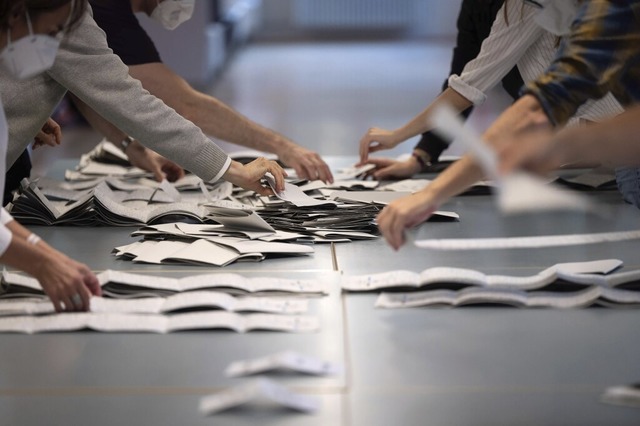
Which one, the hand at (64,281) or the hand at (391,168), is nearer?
the hand at (64,281)

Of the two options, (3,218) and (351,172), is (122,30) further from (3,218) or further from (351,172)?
(3,218)

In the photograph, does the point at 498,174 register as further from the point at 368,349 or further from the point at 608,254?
the point at 608,254

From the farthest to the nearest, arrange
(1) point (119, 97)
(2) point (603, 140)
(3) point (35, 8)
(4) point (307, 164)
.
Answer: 1. (4) point (307, 164)
2. (1) point (119, 97)
3. (3) point (35, 8)
4. (2) point (603, 140)

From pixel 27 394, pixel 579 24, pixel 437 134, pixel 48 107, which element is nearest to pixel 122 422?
pixel 27 394

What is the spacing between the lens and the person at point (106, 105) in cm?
205

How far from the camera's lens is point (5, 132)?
1.56 meters

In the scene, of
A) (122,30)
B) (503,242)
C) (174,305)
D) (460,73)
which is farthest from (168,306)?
(460,73)

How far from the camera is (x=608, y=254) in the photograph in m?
1.96

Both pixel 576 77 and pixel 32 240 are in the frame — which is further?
pixel 32 240


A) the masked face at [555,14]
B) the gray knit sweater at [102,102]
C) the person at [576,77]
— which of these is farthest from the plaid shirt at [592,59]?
the gray knit sweater at [102,102]

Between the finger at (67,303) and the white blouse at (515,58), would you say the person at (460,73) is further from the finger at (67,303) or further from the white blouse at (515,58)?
the finger at (67,303)

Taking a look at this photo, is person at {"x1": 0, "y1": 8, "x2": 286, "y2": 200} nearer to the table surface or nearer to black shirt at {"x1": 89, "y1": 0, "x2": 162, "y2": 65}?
the table surface

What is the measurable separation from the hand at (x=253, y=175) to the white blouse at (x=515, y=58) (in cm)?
66

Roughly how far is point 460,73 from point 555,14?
71cm
